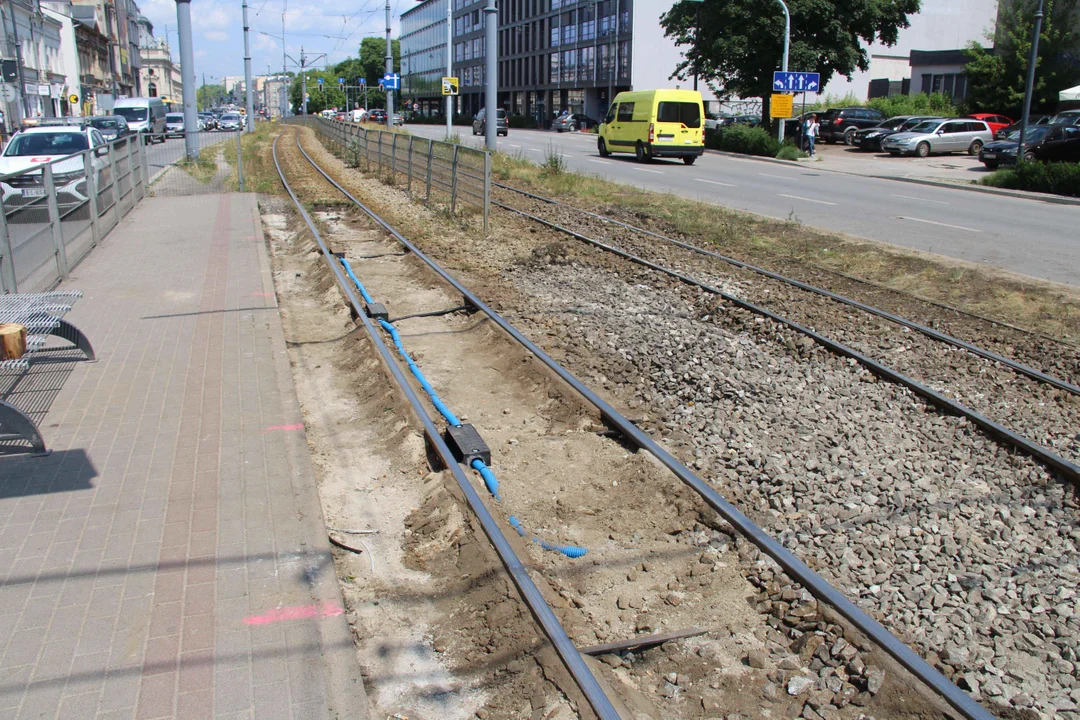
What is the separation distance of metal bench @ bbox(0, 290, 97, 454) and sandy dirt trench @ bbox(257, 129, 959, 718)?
69.2 inches

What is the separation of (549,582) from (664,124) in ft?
93.3

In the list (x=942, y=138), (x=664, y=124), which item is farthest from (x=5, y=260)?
(x=942, y=138)

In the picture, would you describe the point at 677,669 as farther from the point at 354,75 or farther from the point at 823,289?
the point at 354,75

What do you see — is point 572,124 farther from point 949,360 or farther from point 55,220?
point 949,360

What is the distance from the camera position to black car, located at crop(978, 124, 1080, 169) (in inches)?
1158

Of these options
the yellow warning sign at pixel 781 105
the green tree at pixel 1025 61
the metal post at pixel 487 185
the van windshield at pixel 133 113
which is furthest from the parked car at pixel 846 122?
the van windshield at pixel 133 113

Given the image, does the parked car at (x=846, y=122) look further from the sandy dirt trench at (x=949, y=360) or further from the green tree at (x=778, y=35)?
the sandy dirt trench at (x=949, y=360)

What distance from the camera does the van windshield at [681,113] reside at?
30.8 metres

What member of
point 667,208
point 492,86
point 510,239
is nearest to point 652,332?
point 510,239

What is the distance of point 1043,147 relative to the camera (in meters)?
29.9

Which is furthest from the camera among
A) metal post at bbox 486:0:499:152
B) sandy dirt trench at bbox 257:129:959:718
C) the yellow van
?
the yellow van

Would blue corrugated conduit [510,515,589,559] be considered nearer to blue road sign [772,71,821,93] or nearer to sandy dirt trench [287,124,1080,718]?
sandy dirt trench [287,124,1080,718]

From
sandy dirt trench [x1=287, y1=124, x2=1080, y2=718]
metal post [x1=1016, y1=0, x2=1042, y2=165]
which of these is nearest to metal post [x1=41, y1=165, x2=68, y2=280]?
sandy dirt trench [x1=287, y1=124, x2=1080, y2=718]

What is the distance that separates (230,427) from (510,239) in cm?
961
